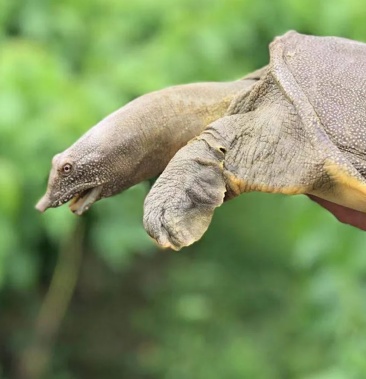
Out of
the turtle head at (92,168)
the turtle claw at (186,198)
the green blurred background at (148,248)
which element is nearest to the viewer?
the turtle claw at (186,198)

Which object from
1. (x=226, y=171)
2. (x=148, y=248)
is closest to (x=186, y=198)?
(x=226, y=171)

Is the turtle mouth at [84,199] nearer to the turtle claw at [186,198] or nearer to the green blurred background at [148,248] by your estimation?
the turtle claw at [186,198]

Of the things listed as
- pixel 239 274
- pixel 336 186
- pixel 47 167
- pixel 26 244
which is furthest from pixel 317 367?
pixel 336 186

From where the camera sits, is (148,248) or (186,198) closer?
(186,198)

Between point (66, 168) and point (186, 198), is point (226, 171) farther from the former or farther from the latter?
point (66, 168)

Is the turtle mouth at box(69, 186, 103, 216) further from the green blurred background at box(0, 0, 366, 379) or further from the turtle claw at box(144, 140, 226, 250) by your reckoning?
the green blurred background at box(0, 0, 366, 379)

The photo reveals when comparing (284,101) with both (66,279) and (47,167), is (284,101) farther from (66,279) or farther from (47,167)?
(66,279)

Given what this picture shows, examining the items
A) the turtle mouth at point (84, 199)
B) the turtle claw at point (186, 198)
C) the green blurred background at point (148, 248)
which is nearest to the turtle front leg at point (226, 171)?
the turtle claw at point (186, 198)
